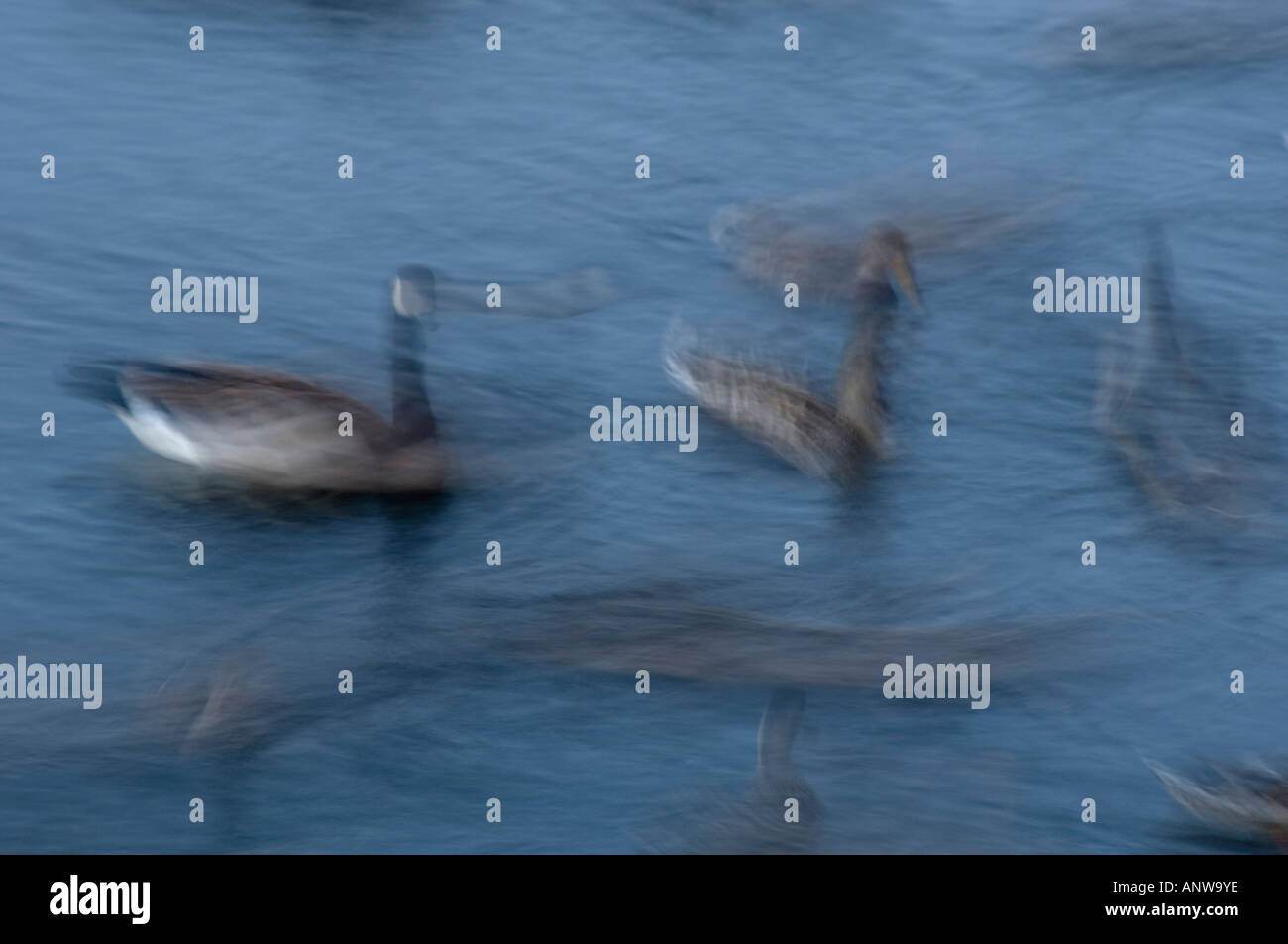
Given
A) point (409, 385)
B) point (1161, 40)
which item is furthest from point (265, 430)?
point (1161, 40)

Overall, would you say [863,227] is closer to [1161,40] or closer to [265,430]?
[1161,40]

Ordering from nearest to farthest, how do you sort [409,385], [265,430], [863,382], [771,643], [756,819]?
[756,819] → [771,643] → [265,430] → [409,385] → [863,382]

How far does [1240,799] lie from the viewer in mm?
6688

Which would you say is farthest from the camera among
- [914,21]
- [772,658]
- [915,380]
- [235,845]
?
[914,21]

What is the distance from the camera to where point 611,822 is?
661cm

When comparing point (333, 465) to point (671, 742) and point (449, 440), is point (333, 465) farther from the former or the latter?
point (671, 742)

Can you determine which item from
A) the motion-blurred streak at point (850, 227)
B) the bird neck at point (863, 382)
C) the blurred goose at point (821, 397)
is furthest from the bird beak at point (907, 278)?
the bird neck at point (863, 382)

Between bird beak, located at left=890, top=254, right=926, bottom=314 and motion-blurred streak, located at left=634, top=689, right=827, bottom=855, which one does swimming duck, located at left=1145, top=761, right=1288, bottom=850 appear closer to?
motion-blurred streak, located at left=634, top=689, right=827, bottom=855

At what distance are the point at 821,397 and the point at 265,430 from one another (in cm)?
254

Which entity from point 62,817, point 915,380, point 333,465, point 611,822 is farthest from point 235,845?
point 915,380

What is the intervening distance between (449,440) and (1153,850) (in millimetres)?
3536

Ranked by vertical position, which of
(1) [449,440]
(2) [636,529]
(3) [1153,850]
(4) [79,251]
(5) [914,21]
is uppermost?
(5) [914,21]

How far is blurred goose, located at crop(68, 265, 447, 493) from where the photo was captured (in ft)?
25.5

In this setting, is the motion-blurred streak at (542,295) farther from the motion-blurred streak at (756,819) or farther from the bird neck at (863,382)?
the motion-blurred streak at (756,819)
